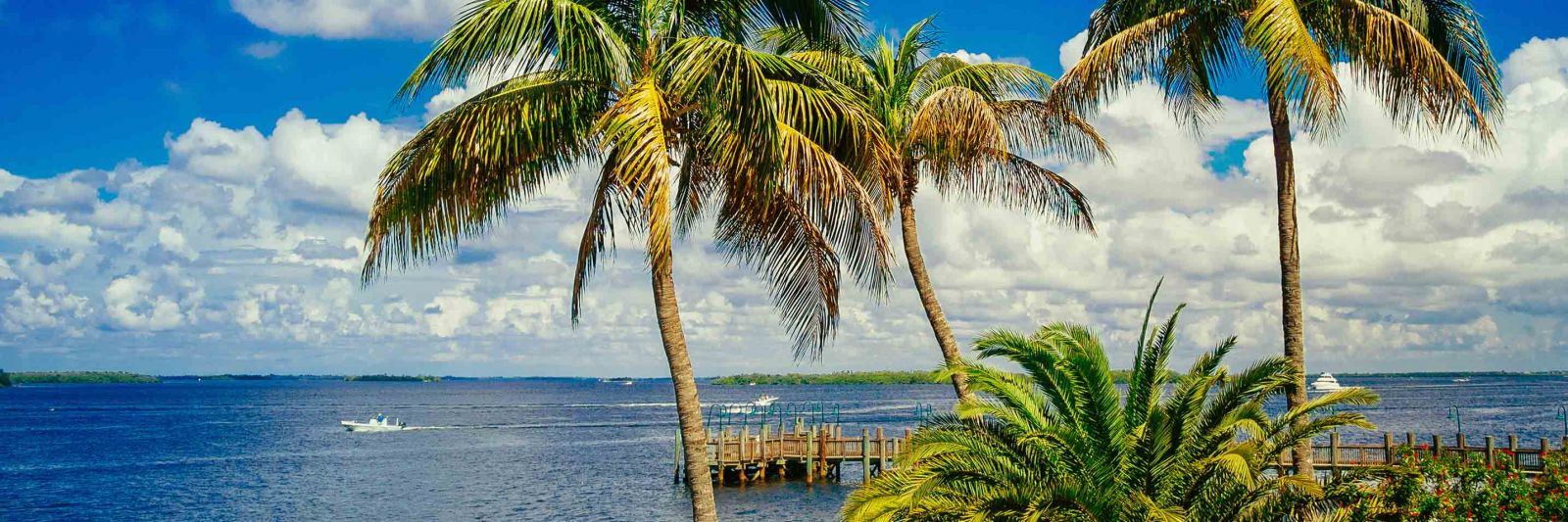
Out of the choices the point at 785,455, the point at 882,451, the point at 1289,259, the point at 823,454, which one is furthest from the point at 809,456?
the point at 1289,259

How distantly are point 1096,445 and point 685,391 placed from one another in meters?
4.65

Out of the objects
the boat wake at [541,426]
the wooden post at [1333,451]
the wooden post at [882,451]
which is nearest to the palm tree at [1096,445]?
the wooden post at [1333,451]

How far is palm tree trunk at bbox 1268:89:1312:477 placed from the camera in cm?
1381

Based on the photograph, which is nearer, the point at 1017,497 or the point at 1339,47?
the point at 1017,497

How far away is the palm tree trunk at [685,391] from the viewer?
11055 millimetres

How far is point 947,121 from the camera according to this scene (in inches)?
620

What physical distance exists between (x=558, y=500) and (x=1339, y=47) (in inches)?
1582

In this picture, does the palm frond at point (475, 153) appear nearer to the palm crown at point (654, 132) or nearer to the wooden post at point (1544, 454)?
the palm crown at point (654, 132)

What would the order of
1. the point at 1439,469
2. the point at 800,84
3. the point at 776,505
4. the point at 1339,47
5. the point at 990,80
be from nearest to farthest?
→ the point at 800,84, the point at 1439,469, the point at 1339,47, the point at 990,80, the point at 776,505

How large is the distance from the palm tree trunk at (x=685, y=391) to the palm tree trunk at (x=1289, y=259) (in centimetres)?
710

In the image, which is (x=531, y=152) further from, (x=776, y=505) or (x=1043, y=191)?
(x=776, y=505)

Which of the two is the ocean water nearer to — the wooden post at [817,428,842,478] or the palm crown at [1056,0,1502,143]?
the wooden post at [817,428,842,478]

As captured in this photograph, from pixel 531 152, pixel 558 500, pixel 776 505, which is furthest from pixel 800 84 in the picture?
pixel 558 500

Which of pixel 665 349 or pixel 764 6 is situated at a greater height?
pixel 764 6
